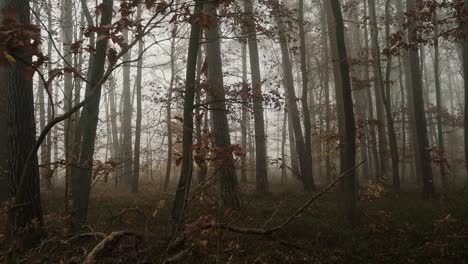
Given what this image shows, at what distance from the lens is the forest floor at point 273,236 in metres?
4.98

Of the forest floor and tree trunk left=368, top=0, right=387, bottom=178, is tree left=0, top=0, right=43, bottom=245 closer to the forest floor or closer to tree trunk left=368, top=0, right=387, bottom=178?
the forest floor

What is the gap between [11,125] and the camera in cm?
715

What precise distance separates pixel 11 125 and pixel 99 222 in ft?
11.5

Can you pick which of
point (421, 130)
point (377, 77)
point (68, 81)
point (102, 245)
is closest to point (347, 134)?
point (102, 245)

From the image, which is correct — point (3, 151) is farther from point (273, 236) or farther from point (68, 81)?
point (273, 236)

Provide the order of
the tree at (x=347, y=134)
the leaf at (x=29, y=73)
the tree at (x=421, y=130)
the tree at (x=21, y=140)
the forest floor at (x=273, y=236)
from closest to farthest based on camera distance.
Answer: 1. the leaf at (x=29, y=73)
2. the forest floor at (x=273, y=236)
3. the tree at (x=21, y=140)
4. the tree at (x=347, y=134)
5. the tree at (x=421, y=130)

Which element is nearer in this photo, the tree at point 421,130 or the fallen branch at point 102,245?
the fallen branch at point 102,245

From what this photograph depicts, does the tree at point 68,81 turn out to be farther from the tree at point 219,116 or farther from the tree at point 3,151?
the tree at point 219,116

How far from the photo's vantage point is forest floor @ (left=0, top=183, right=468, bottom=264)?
4.98 metres

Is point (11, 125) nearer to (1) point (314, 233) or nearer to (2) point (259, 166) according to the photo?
(1) point (314, 233)

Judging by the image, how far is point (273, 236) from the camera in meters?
7.53

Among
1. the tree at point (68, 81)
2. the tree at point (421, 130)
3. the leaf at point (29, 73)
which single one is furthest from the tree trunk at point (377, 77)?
the leaf at point (29, 73)

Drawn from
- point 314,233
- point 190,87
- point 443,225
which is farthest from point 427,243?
point 190,87

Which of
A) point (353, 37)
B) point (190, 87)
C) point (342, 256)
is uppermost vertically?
point (353, 37)
